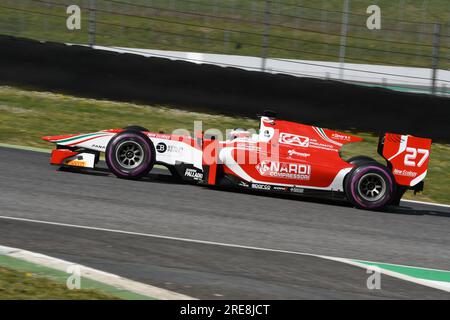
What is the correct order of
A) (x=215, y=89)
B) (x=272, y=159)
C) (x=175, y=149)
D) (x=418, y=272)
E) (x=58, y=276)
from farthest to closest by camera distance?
(x=215, y=89) → (x=175, y=149) → (x=272, y=159) → (x=418, y=272) → (x=58, y=276)

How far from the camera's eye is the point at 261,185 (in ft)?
29.7

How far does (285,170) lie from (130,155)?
1.87 meters

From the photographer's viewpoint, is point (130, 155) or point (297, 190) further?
point (130, 155)

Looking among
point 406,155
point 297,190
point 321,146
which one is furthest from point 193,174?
point 406,155

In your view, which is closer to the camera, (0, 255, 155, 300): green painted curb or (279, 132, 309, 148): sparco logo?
(0, 255, 155, 300): green painted curb

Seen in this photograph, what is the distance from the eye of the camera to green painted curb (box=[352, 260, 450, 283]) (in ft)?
22.1

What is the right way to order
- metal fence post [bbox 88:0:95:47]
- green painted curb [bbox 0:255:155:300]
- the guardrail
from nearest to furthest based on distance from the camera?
green painted curb [bbox 0:255:155:300] < the guardrail < metal fence post [bbox 88:0:95:47]

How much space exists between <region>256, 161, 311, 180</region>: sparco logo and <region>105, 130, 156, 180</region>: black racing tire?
4.31ft

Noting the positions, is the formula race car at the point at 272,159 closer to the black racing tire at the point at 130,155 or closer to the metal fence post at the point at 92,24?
the black racing tire at the point at 130,155

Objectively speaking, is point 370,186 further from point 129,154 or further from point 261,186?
point 129,154

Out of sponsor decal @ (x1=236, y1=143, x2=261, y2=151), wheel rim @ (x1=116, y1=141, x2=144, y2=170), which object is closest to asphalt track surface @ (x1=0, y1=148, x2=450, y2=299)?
wheel rim @ (x1=116, y1=141, x2=144, y2=170)

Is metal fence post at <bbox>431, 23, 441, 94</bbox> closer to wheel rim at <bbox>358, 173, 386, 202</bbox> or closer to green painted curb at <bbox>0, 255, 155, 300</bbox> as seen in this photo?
wheel rim at <bbox>358, 173, 386, 202</bbox>

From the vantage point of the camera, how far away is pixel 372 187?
916 cm
